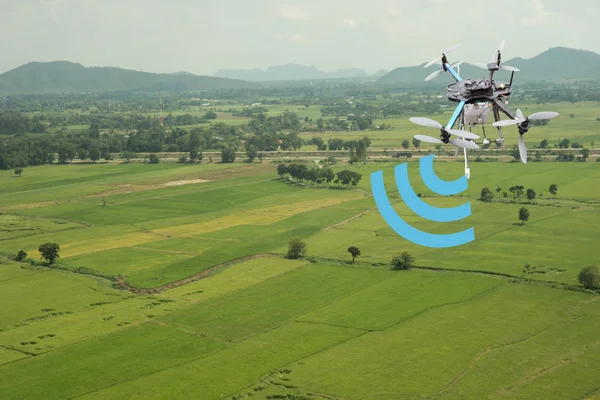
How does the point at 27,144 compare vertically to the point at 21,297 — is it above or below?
above

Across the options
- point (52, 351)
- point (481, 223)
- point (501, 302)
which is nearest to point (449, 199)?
point (481, 223)

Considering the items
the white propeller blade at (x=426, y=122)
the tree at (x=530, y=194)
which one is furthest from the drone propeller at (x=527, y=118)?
the tree at (x=530, y=194)

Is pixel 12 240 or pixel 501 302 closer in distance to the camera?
pixel 501 302

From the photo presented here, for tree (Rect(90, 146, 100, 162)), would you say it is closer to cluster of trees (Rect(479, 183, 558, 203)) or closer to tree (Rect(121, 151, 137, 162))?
tree (Rect(121, 151, 137, 162))

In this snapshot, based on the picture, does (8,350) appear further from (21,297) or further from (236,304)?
(236,304)

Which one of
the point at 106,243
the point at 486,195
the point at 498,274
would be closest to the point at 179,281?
the point at 106,243

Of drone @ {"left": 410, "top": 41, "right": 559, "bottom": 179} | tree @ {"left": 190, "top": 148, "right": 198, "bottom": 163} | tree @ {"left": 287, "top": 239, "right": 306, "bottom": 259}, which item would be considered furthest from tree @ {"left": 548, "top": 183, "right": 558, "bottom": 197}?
tree @ {"left": 190, "top": 148, "right": 198, "bottom": 163}
